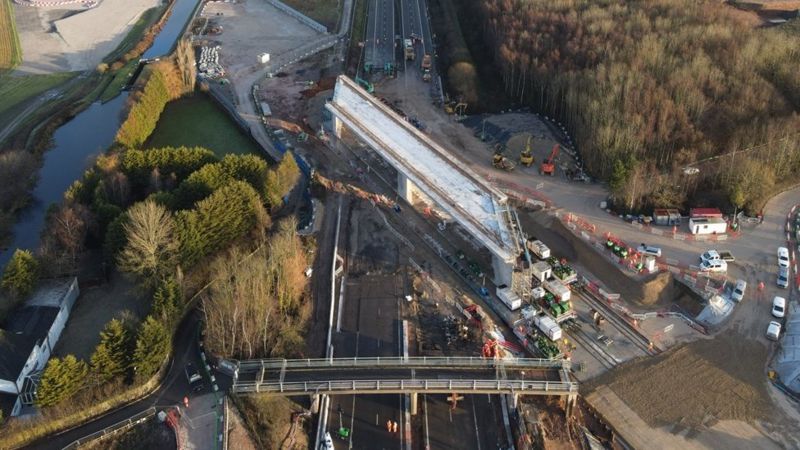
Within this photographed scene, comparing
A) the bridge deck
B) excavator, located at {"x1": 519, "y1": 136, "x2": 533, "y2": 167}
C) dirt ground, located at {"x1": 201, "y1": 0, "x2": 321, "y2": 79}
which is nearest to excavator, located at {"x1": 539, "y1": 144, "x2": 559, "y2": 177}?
excavator, located at {"x1": 519, "y1": 136, "x2": 533, "y2": 167}

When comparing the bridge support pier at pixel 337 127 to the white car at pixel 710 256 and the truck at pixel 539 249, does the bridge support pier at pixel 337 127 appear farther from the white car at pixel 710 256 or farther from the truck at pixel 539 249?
the white car at pixel 710 256

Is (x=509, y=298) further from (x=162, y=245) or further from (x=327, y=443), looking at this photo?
(x=162, y=245)

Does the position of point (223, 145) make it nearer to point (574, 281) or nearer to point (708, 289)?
point (574, 281)

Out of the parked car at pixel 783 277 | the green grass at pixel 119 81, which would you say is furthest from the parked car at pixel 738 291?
the green grass at pixel 119 81

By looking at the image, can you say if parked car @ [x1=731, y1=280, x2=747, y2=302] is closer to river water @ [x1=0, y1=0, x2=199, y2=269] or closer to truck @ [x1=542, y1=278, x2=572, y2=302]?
truck @ [x1=542, y1=278, x2=572, y2=302]

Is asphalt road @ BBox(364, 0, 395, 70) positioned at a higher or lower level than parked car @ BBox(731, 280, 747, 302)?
higher
